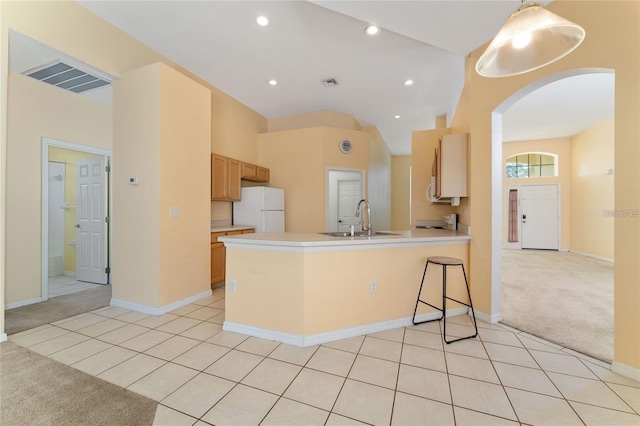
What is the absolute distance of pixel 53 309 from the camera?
3131mm

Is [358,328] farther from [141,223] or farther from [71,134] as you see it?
[71,134]

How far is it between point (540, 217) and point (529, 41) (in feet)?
26.0

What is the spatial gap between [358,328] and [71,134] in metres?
4.72

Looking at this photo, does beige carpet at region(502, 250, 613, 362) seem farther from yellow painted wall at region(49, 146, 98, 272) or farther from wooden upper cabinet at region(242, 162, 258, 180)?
yellow painted wall at region(49, 146, 98, 272)

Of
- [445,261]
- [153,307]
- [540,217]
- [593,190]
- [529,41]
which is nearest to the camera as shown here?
[529,41]

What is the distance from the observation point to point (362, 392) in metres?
1.67

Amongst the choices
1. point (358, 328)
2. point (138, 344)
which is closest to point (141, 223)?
point (138, 344)

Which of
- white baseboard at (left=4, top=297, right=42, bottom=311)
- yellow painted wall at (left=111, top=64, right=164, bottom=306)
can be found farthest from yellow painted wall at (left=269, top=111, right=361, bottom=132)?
white baseboard at (left=4, top=297, right=42, bottom=311)

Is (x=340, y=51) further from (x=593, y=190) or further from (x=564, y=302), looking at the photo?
(x=593, y=190)

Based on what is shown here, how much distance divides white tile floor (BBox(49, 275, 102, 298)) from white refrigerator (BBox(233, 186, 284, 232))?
248 cm

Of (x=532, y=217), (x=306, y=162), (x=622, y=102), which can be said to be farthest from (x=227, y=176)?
(x=532, y=217)

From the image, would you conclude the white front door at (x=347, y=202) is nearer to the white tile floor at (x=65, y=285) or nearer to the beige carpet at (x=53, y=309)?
the beige carpet at (x=53, y=309)

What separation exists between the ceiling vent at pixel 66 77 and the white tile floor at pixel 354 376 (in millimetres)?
3002

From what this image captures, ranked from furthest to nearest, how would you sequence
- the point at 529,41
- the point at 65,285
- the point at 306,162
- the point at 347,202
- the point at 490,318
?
1. the point at 347,202
2. the point at 306,162
3. the point at 65,285
4. the point at 490,318
5. the point at 529,41
